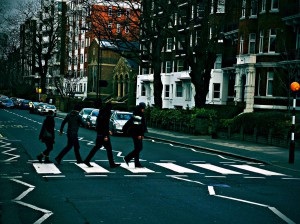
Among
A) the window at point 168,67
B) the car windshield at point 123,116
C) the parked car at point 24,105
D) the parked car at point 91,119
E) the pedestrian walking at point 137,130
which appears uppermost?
the window at point 168,67

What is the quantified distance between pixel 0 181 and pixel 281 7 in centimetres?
3333

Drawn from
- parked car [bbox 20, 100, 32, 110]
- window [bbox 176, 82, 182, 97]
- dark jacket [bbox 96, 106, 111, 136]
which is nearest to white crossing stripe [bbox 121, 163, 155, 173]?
dark jacket [bbox 96, 106, 111, 136]

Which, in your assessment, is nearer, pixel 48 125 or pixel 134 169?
pixel 134 169

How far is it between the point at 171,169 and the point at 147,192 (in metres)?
4.37

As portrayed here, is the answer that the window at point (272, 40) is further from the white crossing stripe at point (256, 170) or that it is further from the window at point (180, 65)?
the white crossing stripe at point (256, 170)

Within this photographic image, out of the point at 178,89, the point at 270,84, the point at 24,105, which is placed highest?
the point at 270,84

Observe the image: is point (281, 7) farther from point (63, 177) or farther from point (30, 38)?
point (30, 38)

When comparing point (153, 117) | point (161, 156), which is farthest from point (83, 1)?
point (161, 156)

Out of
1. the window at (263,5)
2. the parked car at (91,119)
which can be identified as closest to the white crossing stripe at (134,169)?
the parked car at (91,119)

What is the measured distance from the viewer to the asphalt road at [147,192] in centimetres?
850

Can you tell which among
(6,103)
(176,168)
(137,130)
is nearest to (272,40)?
(176,168)

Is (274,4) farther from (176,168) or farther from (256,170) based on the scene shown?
(176,168)

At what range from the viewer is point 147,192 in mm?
10891

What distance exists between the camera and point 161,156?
19.3 metres
